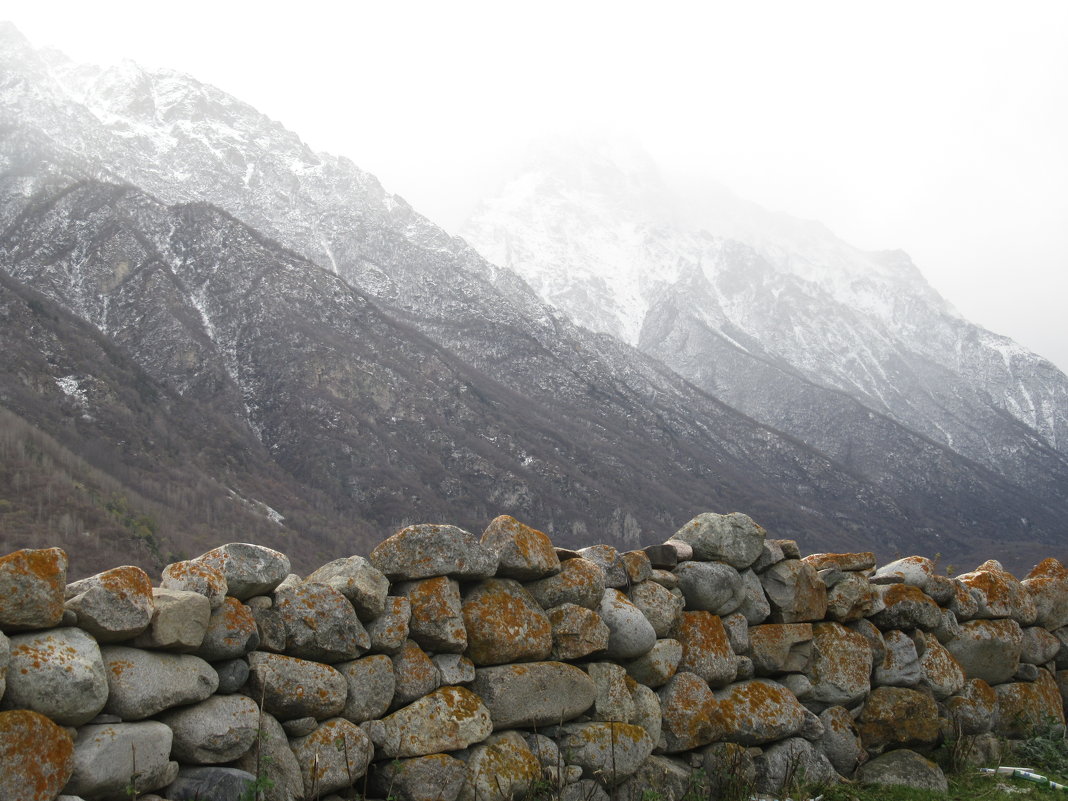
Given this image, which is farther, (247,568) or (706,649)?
(706,649)

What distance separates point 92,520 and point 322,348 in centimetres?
6170

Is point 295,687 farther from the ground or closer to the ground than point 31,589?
closer to the ground

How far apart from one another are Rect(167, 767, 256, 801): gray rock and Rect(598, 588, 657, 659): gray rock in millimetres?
3334

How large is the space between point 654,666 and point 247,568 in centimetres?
387

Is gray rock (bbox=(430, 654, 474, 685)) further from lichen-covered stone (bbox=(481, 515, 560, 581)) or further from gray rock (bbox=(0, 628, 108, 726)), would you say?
gray rock (bbox=(0, 628, 108, 726))

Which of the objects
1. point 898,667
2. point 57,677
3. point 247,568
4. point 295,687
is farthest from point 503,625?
point 898,667

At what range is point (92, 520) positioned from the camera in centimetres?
7969

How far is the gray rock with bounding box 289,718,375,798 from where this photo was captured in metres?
5.82

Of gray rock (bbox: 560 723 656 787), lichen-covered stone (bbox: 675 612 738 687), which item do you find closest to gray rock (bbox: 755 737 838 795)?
lichen-covered stone (bbox: 675 612 738 687)

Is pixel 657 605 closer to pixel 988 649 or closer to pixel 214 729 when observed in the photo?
pixel 214 729

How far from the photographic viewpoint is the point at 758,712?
8.18m

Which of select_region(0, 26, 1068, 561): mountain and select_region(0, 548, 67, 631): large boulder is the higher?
select_region(0, 548, 67, 631): large boulder

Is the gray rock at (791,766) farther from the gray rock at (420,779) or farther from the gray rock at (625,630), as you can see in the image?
the gray rock at (420,779)

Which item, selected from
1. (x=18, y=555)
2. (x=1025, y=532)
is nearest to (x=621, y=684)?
(x=18, y=555)
